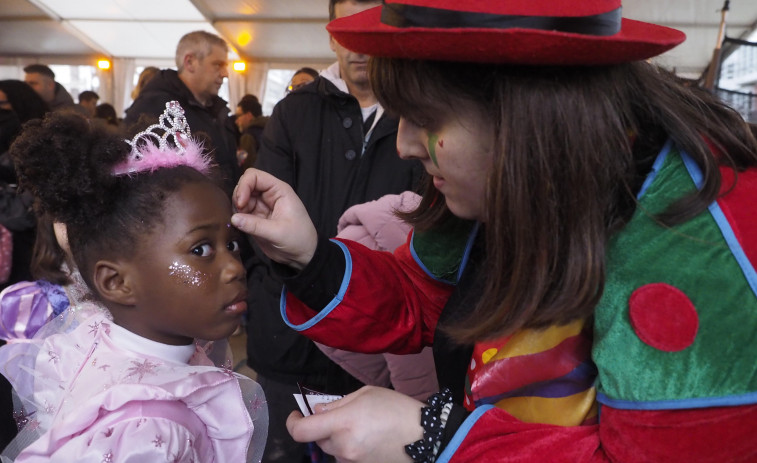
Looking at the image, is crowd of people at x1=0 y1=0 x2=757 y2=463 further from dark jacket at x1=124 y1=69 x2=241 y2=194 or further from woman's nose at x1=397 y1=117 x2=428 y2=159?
dark jacket at x1=124 y1=69 x2=241 y2=194

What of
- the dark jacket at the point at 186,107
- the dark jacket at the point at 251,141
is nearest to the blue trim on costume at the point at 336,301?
the dark jacket at the point at 186,107

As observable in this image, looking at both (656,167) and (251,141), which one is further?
(251,141)

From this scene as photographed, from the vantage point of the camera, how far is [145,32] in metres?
11.3

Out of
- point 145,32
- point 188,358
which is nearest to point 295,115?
point 188,358

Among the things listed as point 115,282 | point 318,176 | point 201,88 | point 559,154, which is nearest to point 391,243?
point 318,176

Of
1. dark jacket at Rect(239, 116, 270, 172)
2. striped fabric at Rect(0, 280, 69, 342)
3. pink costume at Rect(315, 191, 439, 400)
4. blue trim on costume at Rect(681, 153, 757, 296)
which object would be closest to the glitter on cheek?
pink costume at Rect(315, 191, 439, 400)

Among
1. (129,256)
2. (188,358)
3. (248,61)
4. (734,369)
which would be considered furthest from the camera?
(248,61)

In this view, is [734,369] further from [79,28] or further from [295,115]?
[79,28]

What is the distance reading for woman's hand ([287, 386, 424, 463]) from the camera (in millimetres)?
1004

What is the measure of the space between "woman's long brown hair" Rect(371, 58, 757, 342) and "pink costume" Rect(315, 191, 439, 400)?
0.70 m

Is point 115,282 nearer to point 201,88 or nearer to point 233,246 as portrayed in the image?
point 233,246

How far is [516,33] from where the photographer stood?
795 mm

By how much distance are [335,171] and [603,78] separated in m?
1.21

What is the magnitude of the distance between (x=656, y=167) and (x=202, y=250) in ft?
2.54
